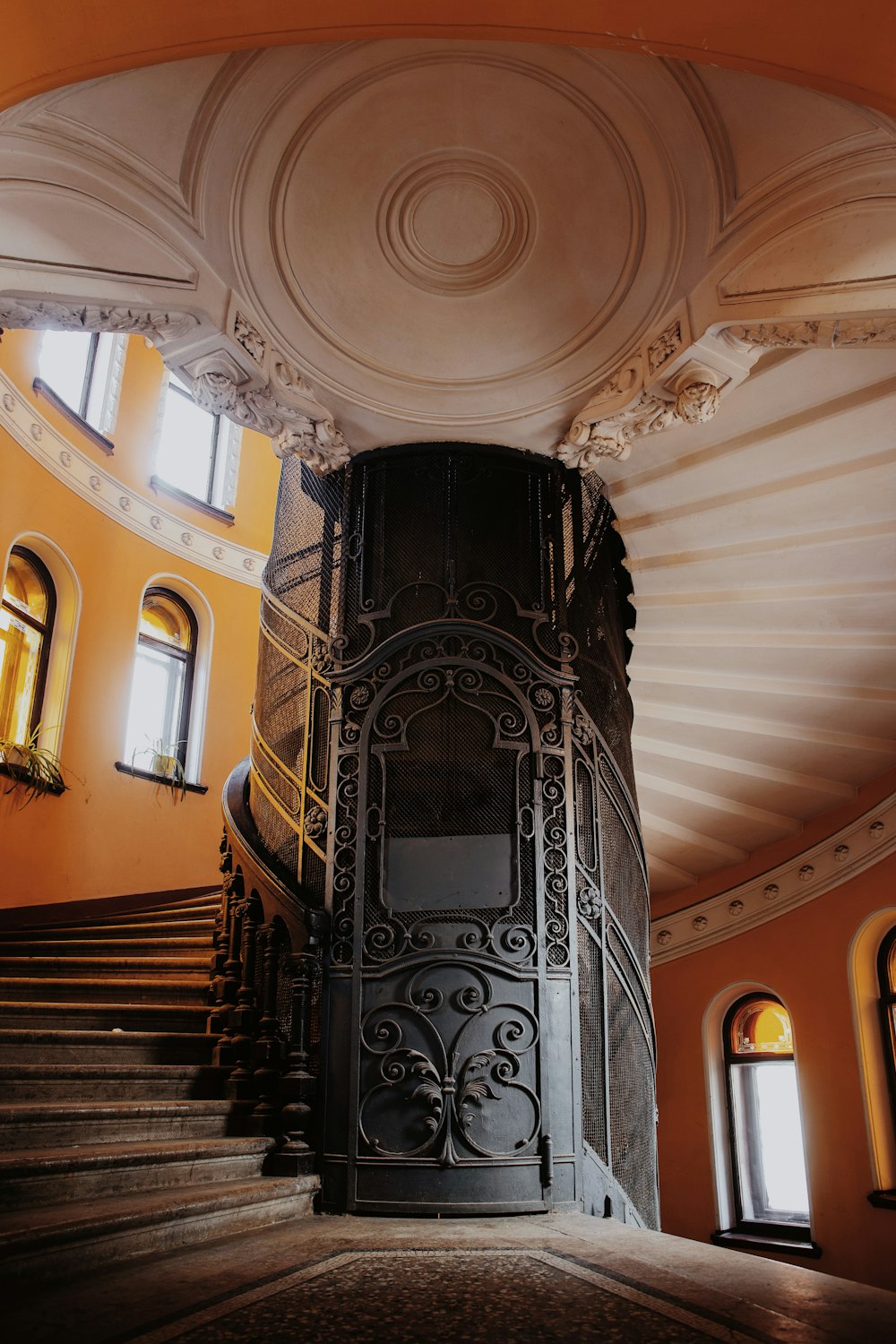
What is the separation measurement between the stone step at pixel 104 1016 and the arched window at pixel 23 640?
4.41 metres

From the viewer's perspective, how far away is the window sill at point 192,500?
997cm

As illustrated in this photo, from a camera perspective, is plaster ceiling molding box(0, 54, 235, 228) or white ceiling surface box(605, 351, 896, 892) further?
white ceiling surface box(605, 351, 896, 892)

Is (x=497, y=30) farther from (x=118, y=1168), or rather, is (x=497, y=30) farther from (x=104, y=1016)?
(x=104, y=1016)

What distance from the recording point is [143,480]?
9836mm

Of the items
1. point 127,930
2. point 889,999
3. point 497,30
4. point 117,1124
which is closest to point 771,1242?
point 889,999

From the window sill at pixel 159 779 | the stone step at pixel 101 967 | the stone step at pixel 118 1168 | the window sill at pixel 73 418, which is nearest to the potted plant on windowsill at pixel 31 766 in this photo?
the window sill at pixel 159 779

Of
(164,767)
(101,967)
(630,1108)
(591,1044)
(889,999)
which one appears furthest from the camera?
(164,767)

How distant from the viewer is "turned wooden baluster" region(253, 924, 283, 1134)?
364 cm

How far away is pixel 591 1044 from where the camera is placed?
4031mm

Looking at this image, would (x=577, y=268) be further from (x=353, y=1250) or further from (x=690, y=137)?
(x=353, y=1250)

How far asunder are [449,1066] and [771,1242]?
20.7ft

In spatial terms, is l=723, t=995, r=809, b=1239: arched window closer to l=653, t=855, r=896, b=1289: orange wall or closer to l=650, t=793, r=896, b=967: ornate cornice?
l=653, t=855, r=896, b=1289: orange wall

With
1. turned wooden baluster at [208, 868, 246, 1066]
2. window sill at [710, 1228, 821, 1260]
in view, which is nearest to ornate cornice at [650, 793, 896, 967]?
window sill at [710, 1228, 821, 1260]

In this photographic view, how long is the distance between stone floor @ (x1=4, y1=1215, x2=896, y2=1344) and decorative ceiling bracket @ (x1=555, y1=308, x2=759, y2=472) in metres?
3.17
